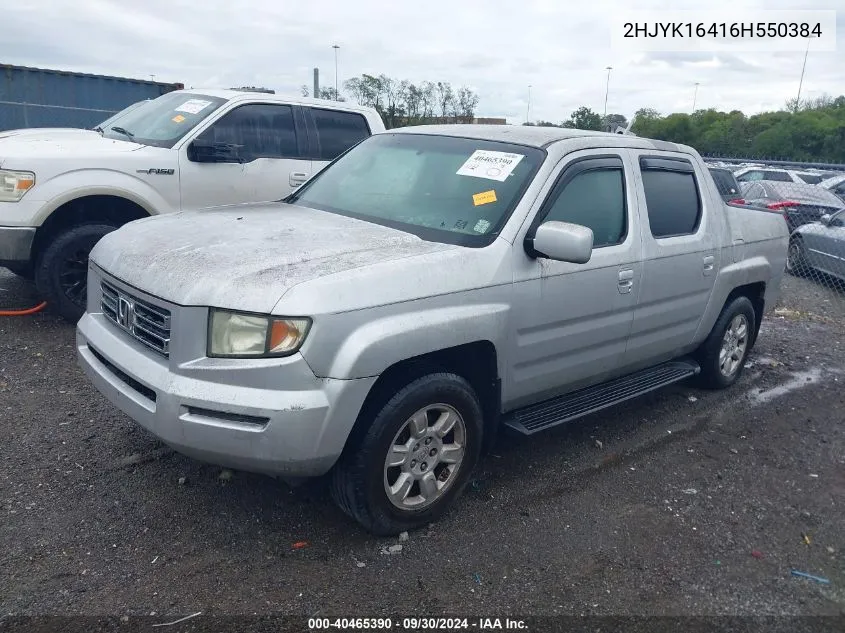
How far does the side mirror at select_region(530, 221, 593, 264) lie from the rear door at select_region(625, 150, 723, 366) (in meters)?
1.04

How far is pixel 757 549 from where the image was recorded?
3.47 m

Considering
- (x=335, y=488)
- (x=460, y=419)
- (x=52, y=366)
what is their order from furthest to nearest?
(x=52, y=366), (x=460, y=419), (x=335, y=488)

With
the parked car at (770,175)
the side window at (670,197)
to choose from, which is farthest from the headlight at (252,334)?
the parked car at (770,175)

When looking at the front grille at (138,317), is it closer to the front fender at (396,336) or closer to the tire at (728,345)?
the front fender at (396,336)

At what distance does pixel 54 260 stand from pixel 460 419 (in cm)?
379

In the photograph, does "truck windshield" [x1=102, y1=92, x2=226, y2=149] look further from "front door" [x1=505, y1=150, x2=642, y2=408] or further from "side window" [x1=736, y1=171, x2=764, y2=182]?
"side window" [x1=736, y1=171, x2=764, y2=182]

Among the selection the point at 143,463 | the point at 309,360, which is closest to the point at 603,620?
the point at 309,360

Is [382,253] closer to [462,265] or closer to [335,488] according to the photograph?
[462,265]

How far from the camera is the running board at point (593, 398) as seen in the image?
3.81m

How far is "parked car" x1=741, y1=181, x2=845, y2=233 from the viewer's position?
12.7m

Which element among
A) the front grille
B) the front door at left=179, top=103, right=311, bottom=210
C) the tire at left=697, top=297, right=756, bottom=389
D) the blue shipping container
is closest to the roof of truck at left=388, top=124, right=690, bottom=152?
the tire at left=697, top=297, right=756, bottom=389

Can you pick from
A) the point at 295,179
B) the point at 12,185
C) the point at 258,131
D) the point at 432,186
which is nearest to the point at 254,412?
the point at 432,186

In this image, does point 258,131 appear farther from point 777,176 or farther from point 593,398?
point 777,176

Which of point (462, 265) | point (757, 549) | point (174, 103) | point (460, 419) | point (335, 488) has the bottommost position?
point (757, 549)
